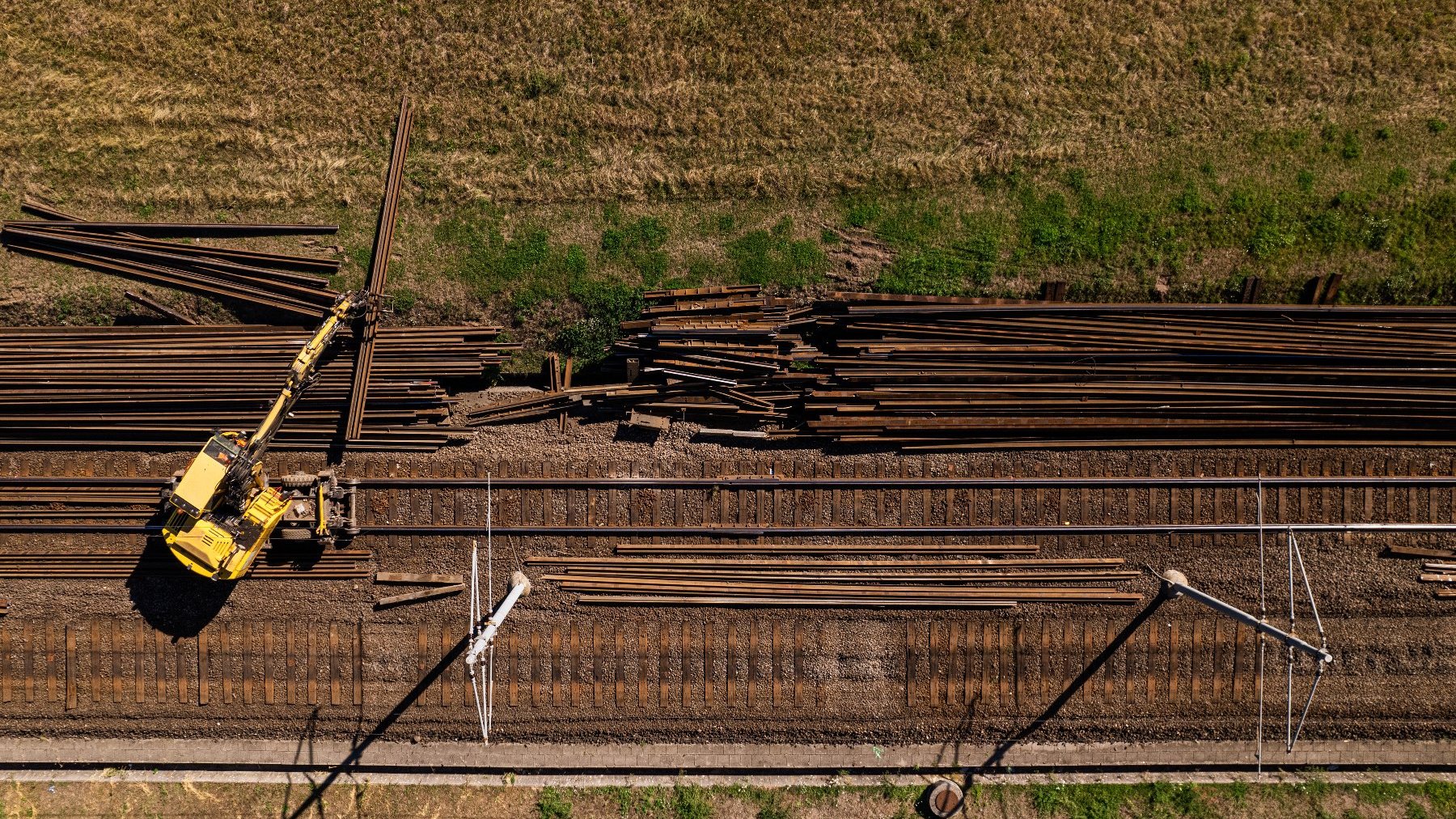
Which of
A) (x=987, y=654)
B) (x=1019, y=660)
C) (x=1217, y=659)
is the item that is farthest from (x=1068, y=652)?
(x=1217, y=659)

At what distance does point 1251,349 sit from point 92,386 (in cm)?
2146

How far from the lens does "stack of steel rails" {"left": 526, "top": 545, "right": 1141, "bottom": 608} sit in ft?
49.9

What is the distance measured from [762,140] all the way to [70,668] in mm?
16548

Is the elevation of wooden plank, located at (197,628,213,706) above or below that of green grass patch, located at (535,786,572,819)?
above

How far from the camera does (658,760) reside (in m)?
15.6

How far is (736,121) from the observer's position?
53.2ft

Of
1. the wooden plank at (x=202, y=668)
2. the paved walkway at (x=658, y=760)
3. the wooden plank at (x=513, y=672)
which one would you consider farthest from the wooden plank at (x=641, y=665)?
the wooden plank at (x=202, y=668)

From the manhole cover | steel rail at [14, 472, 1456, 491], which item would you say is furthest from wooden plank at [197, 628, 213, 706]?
the manhole cover

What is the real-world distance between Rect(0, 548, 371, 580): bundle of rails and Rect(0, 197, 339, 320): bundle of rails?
4.59 metres

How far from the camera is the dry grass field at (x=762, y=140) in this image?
52.4ft

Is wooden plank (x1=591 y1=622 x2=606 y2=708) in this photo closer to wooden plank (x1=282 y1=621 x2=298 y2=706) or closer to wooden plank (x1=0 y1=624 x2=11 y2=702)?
wooden plank (x1=282 y1=621 x2=298 y2=706)

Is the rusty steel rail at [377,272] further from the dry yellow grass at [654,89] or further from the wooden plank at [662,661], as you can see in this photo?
the wooden plank at [662,661]

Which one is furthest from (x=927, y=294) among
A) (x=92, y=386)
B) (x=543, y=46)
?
(x=92, y=386)

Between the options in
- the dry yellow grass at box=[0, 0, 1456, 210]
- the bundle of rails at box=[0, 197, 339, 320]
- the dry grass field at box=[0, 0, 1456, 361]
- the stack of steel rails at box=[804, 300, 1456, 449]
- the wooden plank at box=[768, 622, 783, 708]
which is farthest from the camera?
the dry yellow grass at box=[0, 0, 1456, 210]
